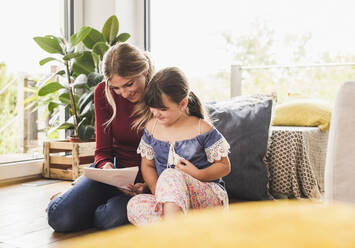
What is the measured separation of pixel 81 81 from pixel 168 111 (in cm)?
144

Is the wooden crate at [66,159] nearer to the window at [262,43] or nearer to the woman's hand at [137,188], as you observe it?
the window at [262,43]

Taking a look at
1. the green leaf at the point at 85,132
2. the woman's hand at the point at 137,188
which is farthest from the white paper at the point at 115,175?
the green leaf at the point at 85,132

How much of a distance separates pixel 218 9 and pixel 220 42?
0.29 meters

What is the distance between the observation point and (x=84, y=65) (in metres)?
2.94

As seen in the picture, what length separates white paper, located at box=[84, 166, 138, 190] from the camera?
61.5 inches

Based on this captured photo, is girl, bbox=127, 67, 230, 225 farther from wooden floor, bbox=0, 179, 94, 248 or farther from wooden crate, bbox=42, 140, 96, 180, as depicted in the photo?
wooden crate, bbox=42, 140, 96, 180

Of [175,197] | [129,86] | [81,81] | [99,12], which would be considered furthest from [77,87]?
[175,197]

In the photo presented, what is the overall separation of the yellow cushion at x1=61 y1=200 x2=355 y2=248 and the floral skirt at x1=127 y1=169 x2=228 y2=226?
1062mm

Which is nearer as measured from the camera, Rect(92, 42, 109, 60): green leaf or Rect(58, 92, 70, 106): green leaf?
Rect(92, 42, 109, 60): green leaf

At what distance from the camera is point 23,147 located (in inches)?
118

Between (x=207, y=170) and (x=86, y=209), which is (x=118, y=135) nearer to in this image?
(x=86, y=209)

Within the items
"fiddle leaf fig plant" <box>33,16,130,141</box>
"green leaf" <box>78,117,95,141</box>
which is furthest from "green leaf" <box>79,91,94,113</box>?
"green leaf" <box>78,117,95,141</box>

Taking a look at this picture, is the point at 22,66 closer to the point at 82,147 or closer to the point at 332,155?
the point at 82,147

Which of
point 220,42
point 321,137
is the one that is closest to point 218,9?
point 220,42
